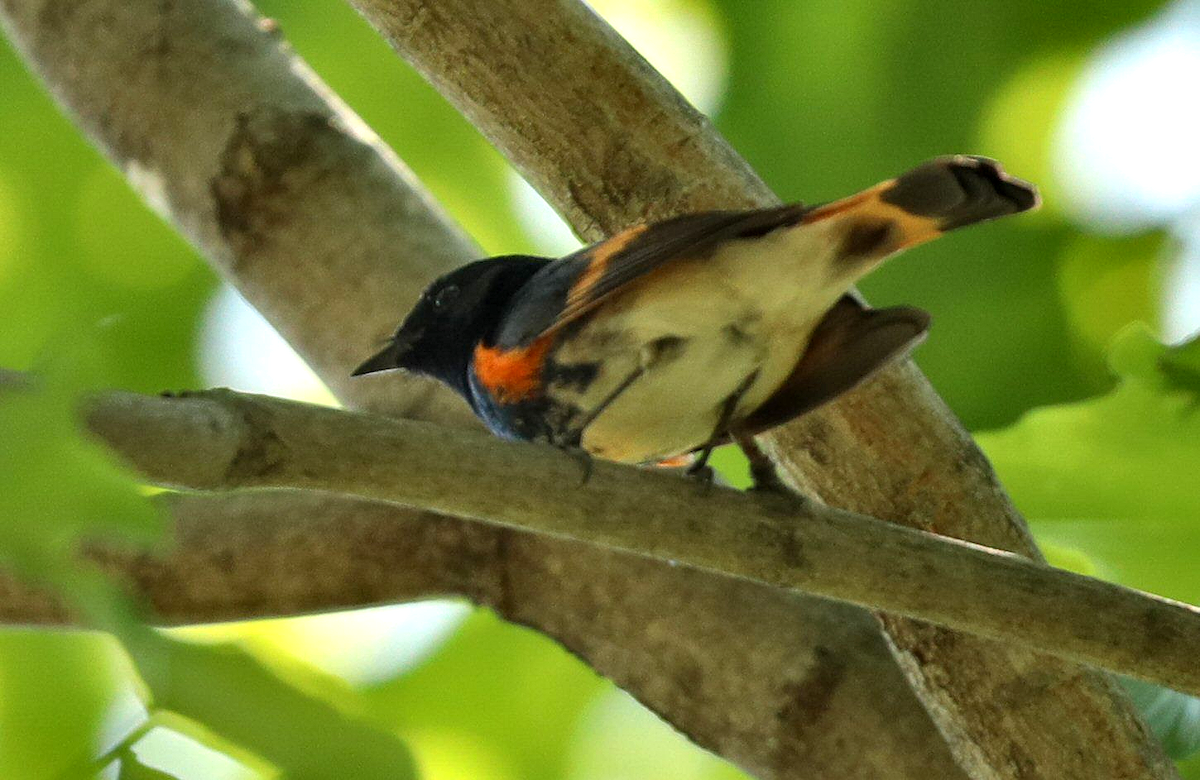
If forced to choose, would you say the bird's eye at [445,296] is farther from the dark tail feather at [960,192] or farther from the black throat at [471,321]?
the dark tail feather at [960,192]

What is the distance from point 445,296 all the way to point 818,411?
0.70 meters

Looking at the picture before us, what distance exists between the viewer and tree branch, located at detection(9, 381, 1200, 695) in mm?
1202

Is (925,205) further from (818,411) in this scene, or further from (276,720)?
(276,720)

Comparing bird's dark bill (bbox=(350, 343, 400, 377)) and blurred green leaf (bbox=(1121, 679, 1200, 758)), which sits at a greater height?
bird's dark bill (bbox=(350, 343, 400, 377))

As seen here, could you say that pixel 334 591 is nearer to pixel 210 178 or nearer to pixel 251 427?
pixel 210 178

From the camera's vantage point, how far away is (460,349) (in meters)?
2.23

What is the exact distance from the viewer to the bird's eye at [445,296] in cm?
228

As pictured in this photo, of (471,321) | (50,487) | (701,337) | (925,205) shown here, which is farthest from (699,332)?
(50,487)

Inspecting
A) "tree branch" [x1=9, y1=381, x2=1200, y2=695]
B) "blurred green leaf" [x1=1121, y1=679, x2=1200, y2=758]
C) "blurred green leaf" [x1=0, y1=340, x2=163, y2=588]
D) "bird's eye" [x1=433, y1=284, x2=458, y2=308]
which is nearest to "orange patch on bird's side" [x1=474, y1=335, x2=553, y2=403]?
"bird's eye" [x1=433, y1=284, x2=458, y2=308]

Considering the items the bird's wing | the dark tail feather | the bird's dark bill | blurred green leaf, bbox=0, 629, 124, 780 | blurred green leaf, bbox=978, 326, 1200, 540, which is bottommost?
blurred green leaf, bbox=978, 326, 1200, 540

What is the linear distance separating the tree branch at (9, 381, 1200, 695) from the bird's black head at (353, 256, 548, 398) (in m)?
0.81

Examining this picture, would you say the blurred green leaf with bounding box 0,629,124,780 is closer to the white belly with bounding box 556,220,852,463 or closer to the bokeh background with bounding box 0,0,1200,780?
the bokeh background with bounding box 0,0,1200,780

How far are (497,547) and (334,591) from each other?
29cm

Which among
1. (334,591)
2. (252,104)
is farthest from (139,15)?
(334,591)
